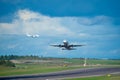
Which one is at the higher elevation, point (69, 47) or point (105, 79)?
point (69, 47)

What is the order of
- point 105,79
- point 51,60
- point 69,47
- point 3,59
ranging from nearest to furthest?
1. point 105,79
2. point 69,47
3. point 3,59
4. point 51,60

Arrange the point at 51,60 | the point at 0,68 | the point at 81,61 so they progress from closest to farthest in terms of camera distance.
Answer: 1. the point at 0,68
2. the point at 51,60
3. the point at 81,61

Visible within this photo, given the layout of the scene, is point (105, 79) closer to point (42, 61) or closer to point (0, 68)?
Answer: point (0, 68)

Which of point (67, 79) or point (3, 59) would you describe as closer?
point (67, 79)

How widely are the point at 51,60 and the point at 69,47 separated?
13.8 m

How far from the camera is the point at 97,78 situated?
73.1 ft

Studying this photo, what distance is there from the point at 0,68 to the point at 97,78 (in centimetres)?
1196

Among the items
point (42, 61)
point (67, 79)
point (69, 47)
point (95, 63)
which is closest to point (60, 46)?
point (69, 47)

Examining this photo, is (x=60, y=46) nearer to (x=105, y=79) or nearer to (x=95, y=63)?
(x=105, y=79)

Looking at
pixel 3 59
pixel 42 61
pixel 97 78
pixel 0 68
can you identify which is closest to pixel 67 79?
pixel 97 78

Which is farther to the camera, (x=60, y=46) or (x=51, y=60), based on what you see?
(x=51, y=60)

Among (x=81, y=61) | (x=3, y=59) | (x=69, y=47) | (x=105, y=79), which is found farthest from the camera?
(x=81, y=61)

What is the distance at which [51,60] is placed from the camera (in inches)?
1609

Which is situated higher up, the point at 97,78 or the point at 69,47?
the point at 69,47
